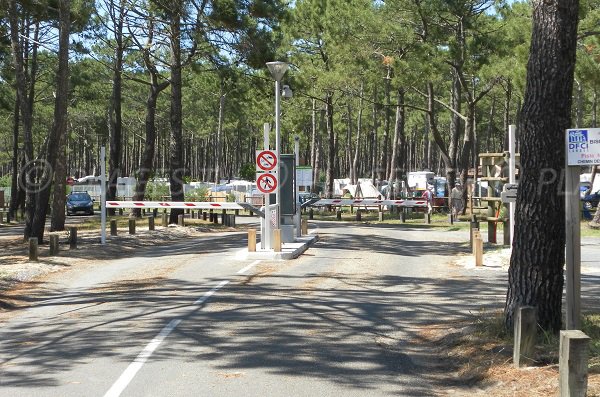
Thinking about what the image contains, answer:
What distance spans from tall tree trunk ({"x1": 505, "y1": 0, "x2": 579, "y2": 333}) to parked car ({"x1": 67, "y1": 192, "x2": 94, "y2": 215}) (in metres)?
43.2

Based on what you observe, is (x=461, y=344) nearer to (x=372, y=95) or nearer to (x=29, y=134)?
(x=29, y=134)

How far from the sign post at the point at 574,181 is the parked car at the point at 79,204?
44.0m

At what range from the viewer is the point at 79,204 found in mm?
48375

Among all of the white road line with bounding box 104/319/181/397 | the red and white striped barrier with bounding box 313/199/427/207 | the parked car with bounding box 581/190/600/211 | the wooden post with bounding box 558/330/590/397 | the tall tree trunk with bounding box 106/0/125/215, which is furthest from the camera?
the parked car with bounding box 581/190/600/211

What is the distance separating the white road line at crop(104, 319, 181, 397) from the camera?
688 centimetres

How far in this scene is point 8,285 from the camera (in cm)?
1461

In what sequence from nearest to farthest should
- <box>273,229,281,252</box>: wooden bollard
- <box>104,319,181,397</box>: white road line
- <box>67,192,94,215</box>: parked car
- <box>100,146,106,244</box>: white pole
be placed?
<box>104,319,181,397</box>: white road line
<box>273,229,281,252</box>: wooden bollard
<box>100,146,106,244</box>: white pole
<box>67,192,94,215</box>: parked car

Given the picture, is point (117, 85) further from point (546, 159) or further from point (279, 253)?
point (546, 159)

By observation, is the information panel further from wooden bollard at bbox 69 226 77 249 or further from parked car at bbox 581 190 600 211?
parked car at bbox 581 190 600 211

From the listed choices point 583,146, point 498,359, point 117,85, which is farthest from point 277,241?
point 117,85

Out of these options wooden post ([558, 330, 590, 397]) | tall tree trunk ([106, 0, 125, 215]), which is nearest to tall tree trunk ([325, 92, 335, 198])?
tall tree trunk ([106, 0, 125, 215])

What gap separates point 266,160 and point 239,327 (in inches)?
363

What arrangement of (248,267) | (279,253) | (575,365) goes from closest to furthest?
(575,365) < (248,267) < (279,253)

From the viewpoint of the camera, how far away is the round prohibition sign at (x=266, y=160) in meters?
18.7
